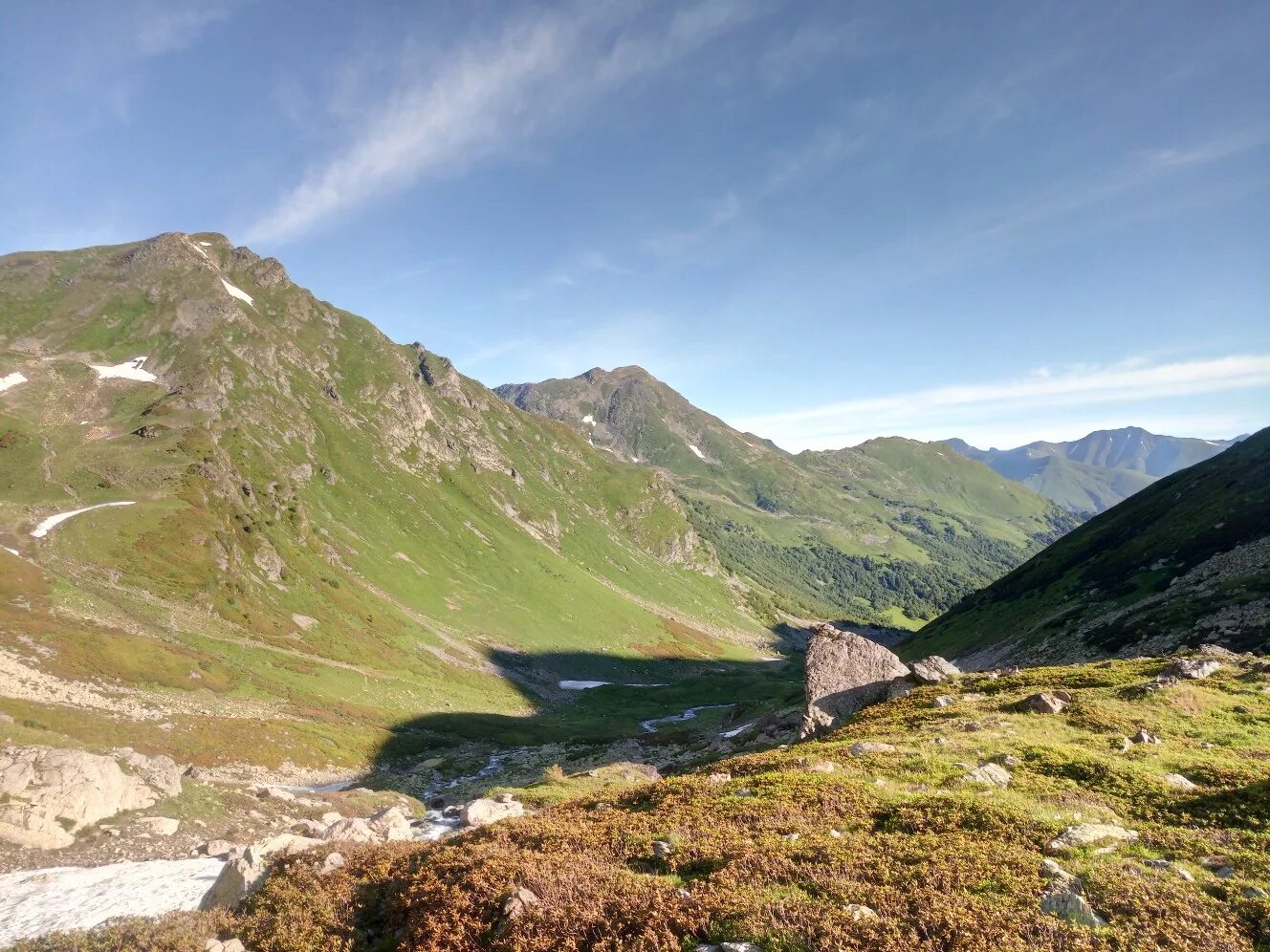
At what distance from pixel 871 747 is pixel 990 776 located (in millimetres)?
5963

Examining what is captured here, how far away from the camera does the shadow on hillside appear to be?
85562mm

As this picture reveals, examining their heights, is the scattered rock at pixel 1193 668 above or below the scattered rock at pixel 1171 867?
below

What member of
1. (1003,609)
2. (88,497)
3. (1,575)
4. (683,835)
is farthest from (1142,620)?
(88,497)

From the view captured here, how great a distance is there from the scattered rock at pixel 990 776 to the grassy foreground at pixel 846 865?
0.31 metres

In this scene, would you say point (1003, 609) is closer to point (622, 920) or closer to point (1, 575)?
point (622, 920)

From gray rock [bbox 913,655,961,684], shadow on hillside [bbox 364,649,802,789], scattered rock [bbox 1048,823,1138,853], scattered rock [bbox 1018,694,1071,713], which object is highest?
scattered rock [bbox 1048,823,1138,853]

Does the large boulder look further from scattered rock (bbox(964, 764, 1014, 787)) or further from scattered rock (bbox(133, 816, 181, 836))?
scattered rock (bbox(133, 816, 181, 836))

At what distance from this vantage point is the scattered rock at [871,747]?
24.9 m

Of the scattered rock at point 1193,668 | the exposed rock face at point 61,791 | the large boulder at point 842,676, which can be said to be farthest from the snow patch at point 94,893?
the scattered rock at point 1193,668

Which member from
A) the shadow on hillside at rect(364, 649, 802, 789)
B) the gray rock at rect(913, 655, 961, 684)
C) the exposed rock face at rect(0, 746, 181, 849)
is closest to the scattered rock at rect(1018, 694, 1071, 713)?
the gray rock at rect(913, 655, 961, 684)

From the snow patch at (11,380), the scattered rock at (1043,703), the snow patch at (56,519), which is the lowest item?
the scattered rock at (1043,703)

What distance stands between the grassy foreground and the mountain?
2147 inches

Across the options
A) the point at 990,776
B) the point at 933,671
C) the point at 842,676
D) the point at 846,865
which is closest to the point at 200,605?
the point at 842,676

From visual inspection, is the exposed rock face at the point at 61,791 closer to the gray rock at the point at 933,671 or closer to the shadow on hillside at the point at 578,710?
the shadow on hillside at the point at 578,710
